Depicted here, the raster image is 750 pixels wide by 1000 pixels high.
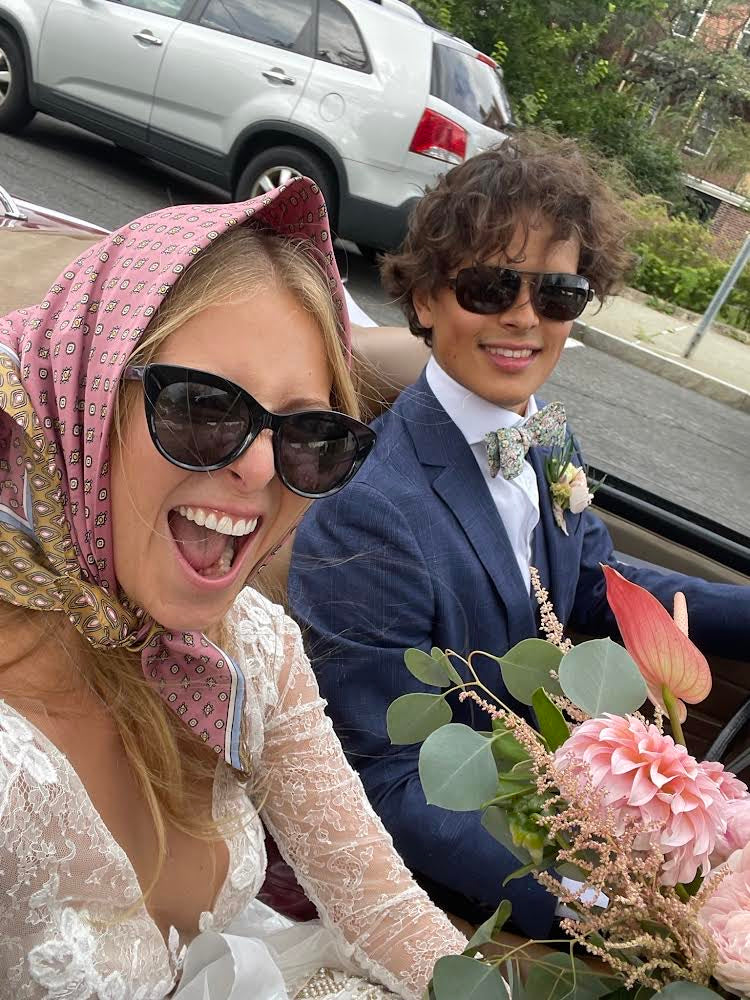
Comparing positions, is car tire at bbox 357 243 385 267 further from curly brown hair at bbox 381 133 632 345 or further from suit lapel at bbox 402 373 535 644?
suit lapel at bbox 402 373 535 644

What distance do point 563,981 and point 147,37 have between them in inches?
298

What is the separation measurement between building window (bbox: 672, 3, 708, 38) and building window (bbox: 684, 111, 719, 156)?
180cm

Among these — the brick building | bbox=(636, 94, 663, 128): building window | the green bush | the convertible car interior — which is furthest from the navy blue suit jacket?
the brick building

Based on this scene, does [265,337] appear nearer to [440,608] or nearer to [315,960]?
[440,608]

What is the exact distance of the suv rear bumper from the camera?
693 centimetres

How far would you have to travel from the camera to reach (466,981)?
0.88 m

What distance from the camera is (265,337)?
121 centimetres

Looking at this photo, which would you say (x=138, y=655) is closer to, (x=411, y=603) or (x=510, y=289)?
A: (x=411, y=603)

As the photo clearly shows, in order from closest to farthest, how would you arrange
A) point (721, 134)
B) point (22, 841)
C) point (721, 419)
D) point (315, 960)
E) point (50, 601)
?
point (22, 841)
point (50, 601)
point (315, 960)
point (721, 419)
point (721, 134)

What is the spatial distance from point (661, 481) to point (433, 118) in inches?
116

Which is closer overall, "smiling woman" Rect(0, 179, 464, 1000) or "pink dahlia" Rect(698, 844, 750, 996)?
"pink dahlia" Rect(698, 844, 750, 996)

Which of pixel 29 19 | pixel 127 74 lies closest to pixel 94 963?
pixel 127 74

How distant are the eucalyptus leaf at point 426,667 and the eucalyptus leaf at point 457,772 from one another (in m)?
0.14

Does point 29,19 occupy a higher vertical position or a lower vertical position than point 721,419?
higher
